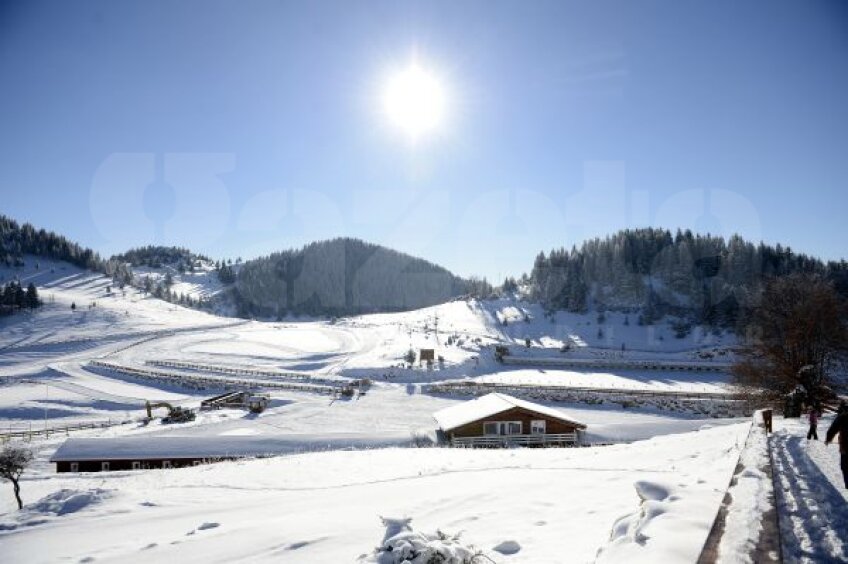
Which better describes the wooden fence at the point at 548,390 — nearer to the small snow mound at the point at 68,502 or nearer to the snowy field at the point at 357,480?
the snowy field at the point at 357,480

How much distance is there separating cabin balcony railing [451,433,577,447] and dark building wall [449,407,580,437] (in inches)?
27.3

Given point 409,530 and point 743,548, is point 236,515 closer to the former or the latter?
point 409,530

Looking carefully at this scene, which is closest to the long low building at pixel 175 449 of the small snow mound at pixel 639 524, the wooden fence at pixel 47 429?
the wooden fence at pixel 47 429

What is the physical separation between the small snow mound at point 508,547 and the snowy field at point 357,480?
15 mm

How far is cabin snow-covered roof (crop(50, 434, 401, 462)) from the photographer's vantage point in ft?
95.5

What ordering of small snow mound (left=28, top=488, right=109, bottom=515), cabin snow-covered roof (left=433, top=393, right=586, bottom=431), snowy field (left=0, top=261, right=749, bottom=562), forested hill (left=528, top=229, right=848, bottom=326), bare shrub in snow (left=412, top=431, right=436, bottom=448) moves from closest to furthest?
snowy field (left=0, top=261, right=749, bottom=562) → small snow mound (left=28, top=488, right=109, bottom=515) → bare shrub in snow (left=412, top=431, right=436, bottom=448) → cabin snow-covered roof (left=433, top=393, right=586, bottom=431) → forested hill (left=528, top=229, right=848, bottom=326)

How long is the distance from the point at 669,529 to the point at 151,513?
504 inches

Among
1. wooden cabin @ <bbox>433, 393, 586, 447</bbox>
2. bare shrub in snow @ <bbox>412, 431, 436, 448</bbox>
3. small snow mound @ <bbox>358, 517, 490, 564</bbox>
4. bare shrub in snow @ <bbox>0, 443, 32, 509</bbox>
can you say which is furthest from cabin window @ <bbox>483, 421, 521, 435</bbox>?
small snow mound @ <bbox>358, 517, 490, 564</bbox>

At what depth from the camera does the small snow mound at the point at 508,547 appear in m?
6.39

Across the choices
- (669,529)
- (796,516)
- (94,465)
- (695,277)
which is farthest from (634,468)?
(695,277)

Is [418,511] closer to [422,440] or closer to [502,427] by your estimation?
[422,440]

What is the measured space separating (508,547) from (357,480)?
10363 millimetres

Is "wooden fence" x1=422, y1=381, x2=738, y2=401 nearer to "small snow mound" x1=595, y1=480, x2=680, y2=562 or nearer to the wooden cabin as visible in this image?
the wooden cabin

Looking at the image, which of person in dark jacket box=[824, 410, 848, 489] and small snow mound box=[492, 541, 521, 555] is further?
person in dark jacket box=[824, 410, 848, 489]
